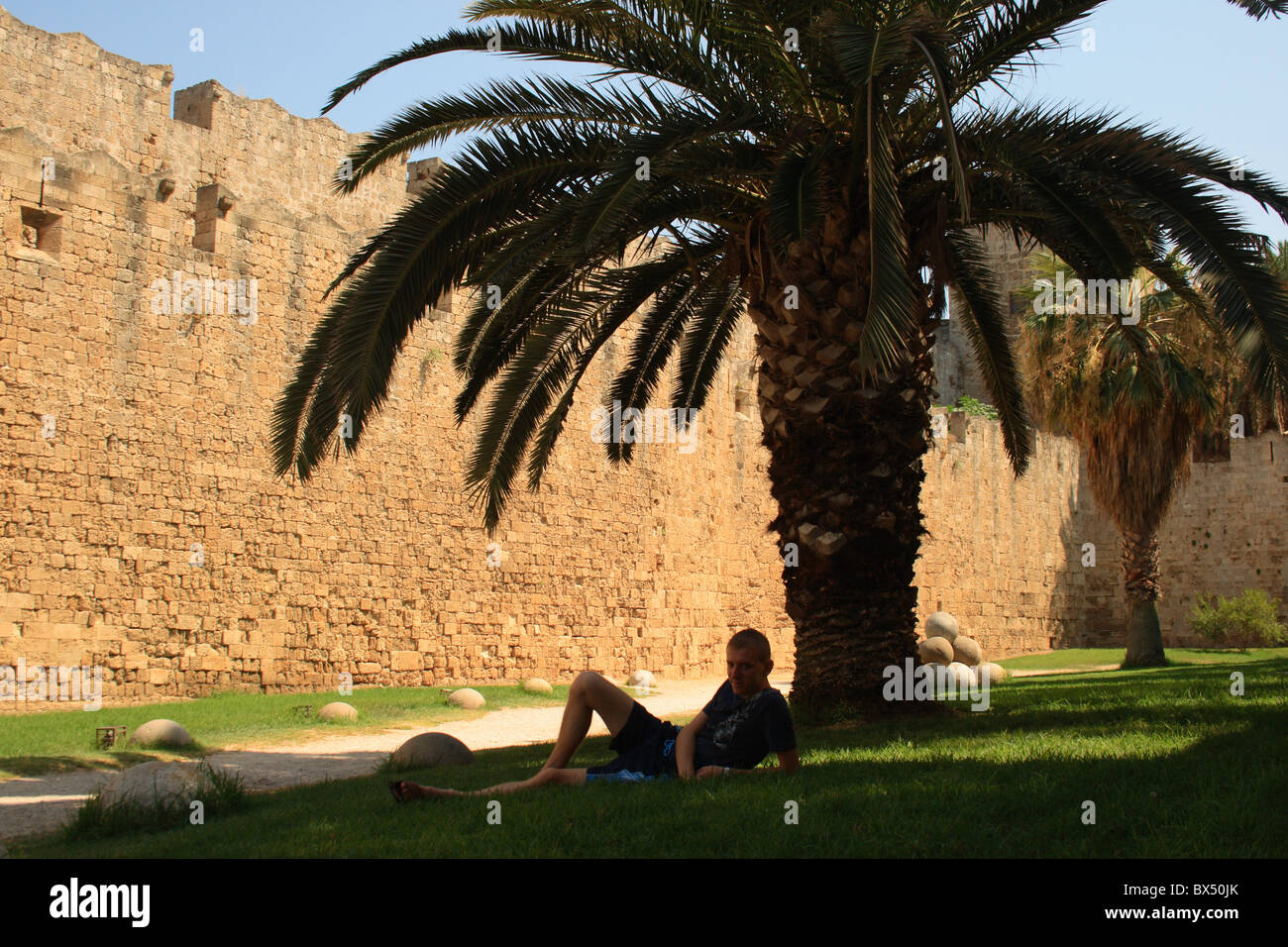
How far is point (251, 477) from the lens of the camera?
11.8 metres

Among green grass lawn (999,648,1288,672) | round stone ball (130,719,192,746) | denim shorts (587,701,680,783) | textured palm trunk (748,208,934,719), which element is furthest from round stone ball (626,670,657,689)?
denim shorts (587,701,680,783)

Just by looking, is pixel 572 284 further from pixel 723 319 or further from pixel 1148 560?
pixel 1148 560

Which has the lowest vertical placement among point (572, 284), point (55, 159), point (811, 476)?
point (811, 476)

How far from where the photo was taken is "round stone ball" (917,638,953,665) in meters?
16.4

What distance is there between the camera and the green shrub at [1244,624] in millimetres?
21219

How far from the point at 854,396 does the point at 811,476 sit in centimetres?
59

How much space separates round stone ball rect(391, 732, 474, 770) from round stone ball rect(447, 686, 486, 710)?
4263 millimetres

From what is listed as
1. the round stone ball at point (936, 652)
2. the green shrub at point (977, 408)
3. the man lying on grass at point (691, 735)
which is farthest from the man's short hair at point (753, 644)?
the green shrub at point (977, 408)

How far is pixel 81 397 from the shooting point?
10.5 meters

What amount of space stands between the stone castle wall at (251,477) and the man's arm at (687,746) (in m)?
6.94

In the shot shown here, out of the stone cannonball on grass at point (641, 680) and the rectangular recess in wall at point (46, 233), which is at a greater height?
the rectangular recess in wall at point (46, 233)

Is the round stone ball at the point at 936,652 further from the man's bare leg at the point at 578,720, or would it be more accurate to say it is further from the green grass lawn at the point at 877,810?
the man's bare leg at the point at 578,720

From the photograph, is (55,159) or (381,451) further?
(381,451)
